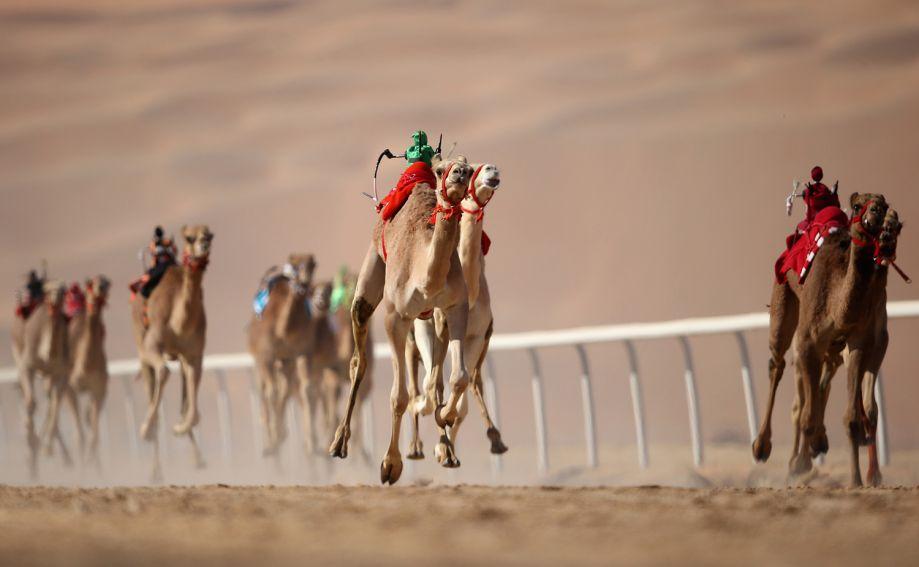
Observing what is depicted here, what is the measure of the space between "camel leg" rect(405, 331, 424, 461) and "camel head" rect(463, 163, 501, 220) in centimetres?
150

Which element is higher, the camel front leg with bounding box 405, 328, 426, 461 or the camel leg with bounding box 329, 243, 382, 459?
the camel leg with bounding box 329, 243, 382, 459

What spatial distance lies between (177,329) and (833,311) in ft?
24.6

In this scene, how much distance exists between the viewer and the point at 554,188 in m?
59.3

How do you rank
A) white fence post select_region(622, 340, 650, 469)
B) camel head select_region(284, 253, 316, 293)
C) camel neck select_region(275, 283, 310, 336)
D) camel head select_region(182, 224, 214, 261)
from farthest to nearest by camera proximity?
camel head select_region(284, 253, 316, 293)
camel neck select_region(275, 283, 310, 336)
camel head select_region(182, 224, 214, 261)
white fence post select_region(622, 340, 650, 469)

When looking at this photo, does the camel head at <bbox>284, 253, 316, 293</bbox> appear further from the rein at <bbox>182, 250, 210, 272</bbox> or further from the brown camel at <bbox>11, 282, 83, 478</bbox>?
the rein at <bbox>182, 250, 210, 272</bbox>

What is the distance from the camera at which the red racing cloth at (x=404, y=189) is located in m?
10.4

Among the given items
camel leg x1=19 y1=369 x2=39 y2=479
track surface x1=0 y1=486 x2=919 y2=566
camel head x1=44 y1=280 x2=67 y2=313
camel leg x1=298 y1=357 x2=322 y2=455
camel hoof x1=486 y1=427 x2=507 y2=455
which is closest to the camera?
track surface x1=0 y1=486 x2=919 y2=566

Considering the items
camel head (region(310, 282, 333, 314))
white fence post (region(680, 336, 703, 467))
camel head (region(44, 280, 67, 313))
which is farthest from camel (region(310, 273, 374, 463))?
white fence post (region(680, 336, 703, 467))

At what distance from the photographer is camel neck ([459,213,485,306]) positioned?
10164 millimetres

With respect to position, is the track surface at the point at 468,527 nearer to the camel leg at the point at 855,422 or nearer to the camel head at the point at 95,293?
the camel leg at the point at 855,422

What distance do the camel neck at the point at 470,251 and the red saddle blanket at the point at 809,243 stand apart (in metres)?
2.48

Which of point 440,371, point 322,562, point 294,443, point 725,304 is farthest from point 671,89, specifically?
point 322,562

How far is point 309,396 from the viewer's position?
61.4 feet

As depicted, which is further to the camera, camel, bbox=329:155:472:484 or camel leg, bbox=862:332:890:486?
camel leg, bbox=862:332:890:486
